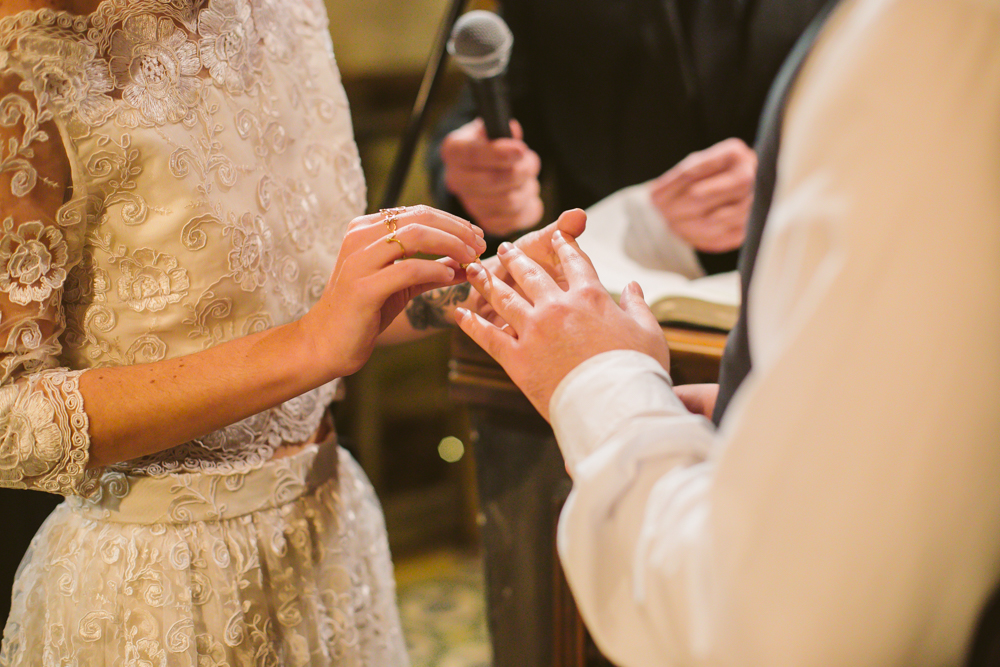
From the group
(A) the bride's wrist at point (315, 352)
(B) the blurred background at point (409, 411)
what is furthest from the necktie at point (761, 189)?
(B) the blurred background at point (409, 411)

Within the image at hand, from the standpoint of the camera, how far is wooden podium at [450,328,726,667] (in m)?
1.32

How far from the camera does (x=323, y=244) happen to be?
1.13 metres

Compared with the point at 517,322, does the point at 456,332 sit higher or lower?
lower

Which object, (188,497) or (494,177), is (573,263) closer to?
(188,497)

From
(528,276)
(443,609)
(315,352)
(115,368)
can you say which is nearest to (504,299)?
(528,276)

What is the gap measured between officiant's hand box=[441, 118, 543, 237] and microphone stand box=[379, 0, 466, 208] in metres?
0.12

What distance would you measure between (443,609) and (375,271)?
95.2 inches

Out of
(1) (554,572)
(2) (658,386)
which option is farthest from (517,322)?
(1) (554,572)

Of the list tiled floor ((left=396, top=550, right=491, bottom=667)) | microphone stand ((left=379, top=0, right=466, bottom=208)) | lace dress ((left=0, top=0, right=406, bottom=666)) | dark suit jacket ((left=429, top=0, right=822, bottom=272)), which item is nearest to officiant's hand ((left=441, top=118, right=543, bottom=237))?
microphone stand ((left=379, top=0, right=466, bottom=208))

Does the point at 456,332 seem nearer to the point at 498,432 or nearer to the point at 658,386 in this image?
the point at 498,432

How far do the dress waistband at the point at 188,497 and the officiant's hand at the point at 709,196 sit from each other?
1.06m

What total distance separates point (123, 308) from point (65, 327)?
69mm

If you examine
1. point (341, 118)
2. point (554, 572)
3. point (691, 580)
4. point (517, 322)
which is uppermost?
point (341, 118)

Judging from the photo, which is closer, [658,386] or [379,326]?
[658,386]
